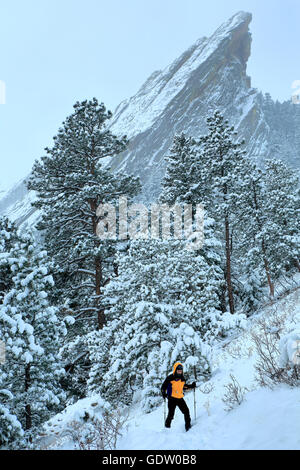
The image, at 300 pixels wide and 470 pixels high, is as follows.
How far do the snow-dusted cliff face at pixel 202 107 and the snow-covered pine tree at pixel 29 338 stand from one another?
94707mm

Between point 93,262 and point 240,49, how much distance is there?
7151 inches

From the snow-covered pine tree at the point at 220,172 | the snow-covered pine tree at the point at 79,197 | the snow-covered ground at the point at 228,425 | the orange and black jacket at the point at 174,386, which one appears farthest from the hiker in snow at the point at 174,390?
the snow-covered pine tree at the point at 220,172

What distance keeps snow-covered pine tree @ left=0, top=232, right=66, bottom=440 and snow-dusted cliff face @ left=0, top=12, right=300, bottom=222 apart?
94707 mm

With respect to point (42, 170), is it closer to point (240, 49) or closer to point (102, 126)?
point (102, 126)

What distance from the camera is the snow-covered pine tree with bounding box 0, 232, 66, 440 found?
334 inches

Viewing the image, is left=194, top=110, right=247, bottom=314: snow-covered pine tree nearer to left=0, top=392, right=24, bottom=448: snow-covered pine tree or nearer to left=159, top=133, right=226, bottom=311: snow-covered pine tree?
left=159, top=133, right=226, bottom=311: snow-covered pine tree

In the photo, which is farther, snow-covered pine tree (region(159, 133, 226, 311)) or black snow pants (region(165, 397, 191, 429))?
snow-covered pine tree (region(159, 133, 226, 311))

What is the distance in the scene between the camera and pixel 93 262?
1503 centimetres

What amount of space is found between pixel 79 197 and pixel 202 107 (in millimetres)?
137157

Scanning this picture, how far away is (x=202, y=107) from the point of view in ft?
447

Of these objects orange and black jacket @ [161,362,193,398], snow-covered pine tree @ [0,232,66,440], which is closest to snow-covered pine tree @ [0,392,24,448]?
snow-covered pine tree @ [0,232,66,440]

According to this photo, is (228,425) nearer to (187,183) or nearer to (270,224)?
(187,183)

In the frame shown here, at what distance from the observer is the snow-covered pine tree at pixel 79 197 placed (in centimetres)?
1417
